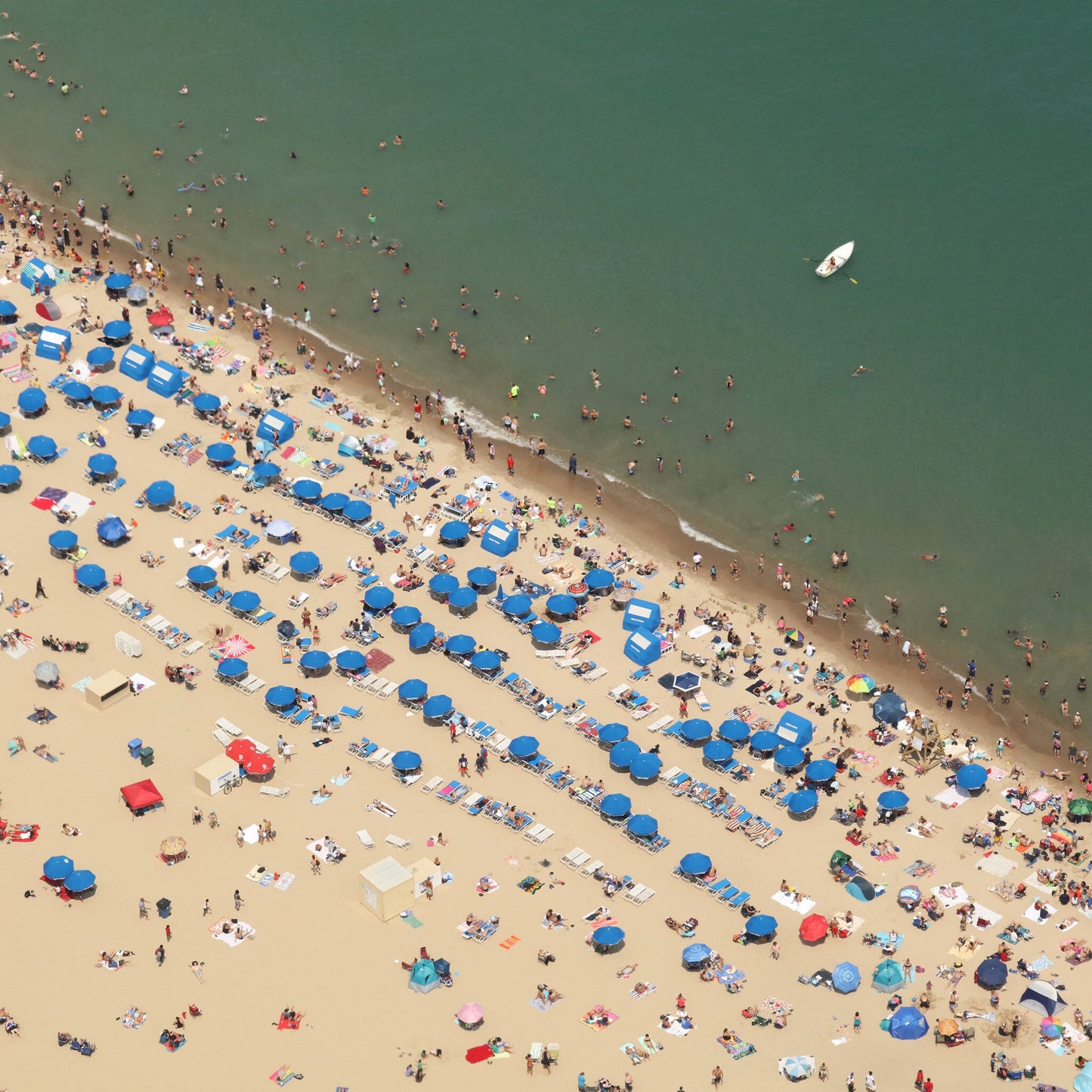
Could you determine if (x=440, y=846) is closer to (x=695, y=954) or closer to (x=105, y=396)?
(x=695, y=954)

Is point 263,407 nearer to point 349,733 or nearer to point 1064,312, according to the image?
point 349,733

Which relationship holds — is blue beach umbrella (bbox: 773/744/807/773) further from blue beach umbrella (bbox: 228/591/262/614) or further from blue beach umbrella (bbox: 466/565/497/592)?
blue beach umbrella (bbox: 228/591/262/614)

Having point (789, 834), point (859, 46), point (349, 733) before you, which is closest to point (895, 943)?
point (789, 834)

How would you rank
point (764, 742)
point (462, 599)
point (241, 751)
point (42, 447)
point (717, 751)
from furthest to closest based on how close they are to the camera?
point (42, 447), point (462, 599), point (764, 742), point (717, 751), point (241, 751)

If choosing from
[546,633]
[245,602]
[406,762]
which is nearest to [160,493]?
[245,602]

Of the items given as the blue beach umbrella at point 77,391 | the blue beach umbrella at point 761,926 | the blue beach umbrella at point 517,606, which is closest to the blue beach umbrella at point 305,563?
the blue beach umbrella at point 517,606

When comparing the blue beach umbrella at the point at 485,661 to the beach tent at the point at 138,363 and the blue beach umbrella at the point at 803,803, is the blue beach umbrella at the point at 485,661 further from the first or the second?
the beach tent at the point at 138,363

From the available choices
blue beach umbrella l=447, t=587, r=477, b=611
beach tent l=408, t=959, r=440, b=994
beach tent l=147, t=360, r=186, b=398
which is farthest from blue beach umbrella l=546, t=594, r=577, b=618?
beach tent l=147, t=360, r=186, b=398
